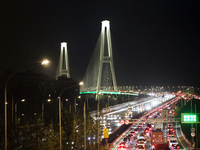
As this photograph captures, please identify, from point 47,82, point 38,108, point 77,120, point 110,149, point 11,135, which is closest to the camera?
point 11,135

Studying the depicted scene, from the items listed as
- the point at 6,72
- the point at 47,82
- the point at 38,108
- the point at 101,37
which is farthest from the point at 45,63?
the point at 47,82

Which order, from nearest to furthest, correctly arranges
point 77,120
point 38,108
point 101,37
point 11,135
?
point 11,135, point 77,120, point 38,108, point 101,37

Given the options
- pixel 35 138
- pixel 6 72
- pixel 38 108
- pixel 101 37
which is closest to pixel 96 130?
pixel 35 138

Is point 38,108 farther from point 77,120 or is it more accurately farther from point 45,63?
point 45,63

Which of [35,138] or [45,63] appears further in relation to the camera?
[35,138]

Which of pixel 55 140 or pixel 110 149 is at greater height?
pixel 55 140

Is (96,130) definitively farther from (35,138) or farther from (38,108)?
(38,108)

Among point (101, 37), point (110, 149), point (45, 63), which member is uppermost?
point (101, 37)

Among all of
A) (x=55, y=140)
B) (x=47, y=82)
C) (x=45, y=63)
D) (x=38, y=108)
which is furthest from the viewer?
(x=47, y=82)

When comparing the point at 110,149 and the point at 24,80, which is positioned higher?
the point at 24,80
